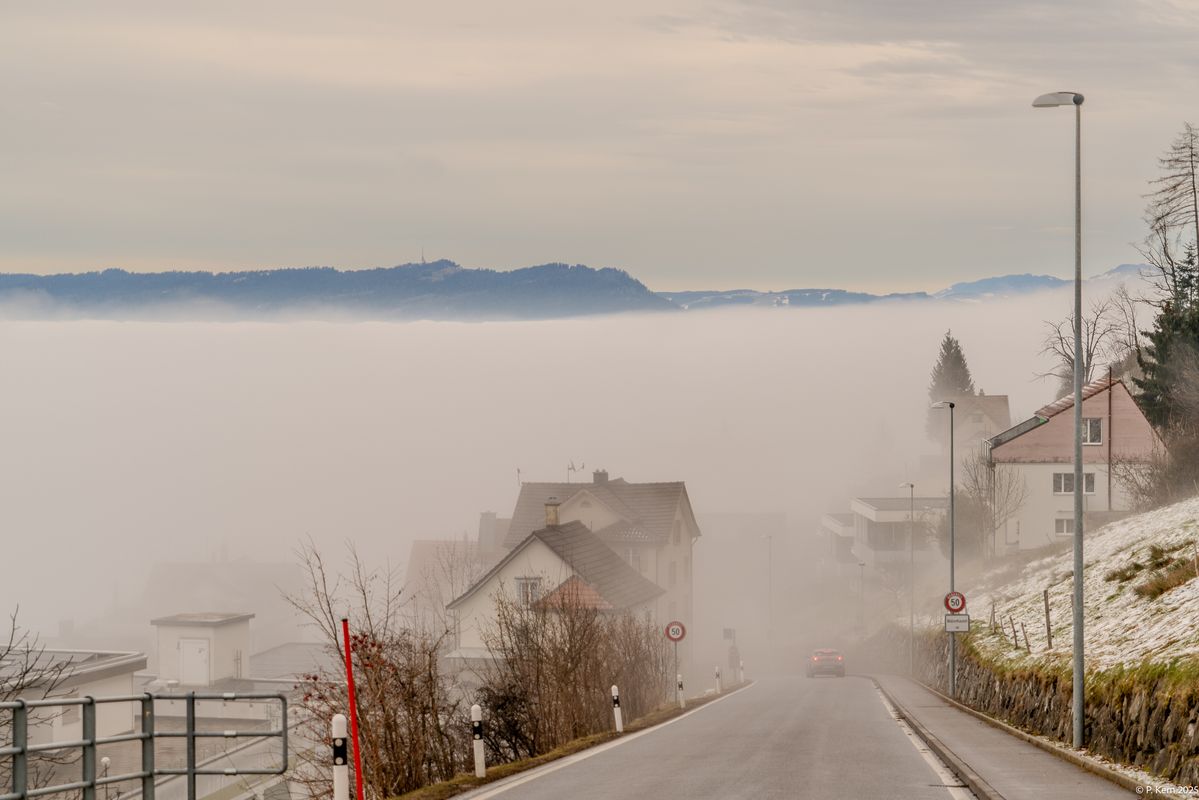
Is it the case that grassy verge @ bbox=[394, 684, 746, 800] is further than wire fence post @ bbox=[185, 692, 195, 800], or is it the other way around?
grassy verge @ bbox=[394, 684, 746, 800]

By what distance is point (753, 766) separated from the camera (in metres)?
17.0

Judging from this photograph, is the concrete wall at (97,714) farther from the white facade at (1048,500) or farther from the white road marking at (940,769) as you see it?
the white facade at (1048,500)

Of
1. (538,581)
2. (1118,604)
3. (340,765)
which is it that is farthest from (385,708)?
(538,581)

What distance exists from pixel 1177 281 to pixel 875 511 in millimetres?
29663

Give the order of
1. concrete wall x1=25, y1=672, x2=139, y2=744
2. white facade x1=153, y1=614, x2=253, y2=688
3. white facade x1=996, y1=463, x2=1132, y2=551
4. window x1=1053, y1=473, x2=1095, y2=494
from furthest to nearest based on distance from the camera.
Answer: white facade x1=996, y1=463, x2=1132, y2=551 → window x1=1053, y1=473, x2=1095, y2=494 → white facade x1=153, y1=614, x2=253, y2=688 → concrete wall x1=25, y1=672, x2=139, y2=744

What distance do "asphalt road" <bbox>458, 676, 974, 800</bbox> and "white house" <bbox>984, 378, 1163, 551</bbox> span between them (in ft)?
143

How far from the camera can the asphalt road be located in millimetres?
14383

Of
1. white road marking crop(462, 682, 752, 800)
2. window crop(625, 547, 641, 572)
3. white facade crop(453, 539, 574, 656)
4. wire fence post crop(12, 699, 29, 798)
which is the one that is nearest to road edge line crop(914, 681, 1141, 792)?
white road marking crop(462, 682, 752, 800)

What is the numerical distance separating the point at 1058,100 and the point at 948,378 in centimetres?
12374

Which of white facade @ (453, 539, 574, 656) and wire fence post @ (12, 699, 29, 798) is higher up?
wire fence post @ (12, 699, 29, 798)

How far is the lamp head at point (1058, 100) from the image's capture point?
19.1 m

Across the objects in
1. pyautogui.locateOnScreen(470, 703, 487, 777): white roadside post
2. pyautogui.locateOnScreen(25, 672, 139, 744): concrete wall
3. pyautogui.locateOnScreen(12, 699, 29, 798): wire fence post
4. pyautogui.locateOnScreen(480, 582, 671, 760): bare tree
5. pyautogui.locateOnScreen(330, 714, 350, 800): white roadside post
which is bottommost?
pyautogui.locateOnScreen(25, 672, 139, 744): concrete wall

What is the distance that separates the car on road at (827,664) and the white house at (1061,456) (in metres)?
14.3

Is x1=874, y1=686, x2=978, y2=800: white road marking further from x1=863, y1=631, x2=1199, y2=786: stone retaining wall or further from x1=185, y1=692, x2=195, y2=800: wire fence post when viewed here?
x1=185, y1=692, x2=195, y2=800: wire fence post
